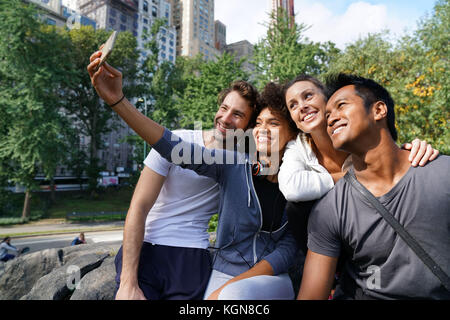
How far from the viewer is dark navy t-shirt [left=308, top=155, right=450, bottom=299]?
1683 millimetres

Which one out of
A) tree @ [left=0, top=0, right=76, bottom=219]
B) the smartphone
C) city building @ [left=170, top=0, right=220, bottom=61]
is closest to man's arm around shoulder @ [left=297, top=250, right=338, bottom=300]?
the smartphone

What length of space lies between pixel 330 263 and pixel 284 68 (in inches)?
445

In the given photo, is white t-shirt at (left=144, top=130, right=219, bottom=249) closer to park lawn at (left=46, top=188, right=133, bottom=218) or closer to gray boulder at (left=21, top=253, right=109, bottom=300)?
gray boulder at (left=21, top=253, right=109, bottom=300)

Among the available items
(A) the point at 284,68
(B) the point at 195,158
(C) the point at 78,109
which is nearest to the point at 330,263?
(B) the point at 195,158

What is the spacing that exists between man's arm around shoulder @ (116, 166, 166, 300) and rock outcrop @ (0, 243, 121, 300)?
1.44 meters

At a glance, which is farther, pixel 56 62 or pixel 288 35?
pixel 56 62

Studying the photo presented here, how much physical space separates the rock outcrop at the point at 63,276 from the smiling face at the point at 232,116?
2.20 metres

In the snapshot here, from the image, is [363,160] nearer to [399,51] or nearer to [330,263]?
[330,263]

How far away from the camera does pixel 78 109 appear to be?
30.5 metres

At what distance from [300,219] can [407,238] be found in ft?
2.32

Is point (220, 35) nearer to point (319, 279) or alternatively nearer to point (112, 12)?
point (112, 12)

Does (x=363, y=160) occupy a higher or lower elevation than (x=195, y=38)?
lower

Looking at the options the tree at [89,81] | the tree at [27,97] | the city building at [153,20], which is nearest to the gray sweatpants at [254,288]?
the tree at [27,97]
